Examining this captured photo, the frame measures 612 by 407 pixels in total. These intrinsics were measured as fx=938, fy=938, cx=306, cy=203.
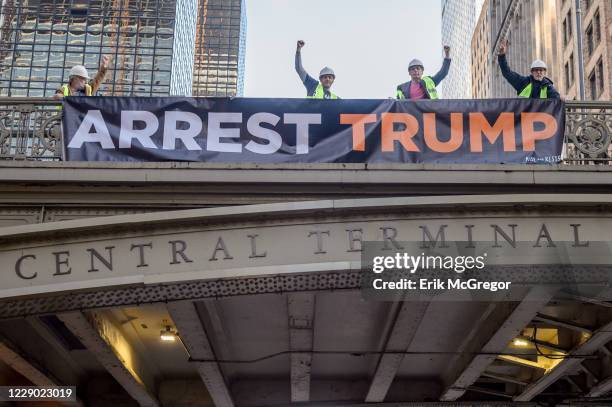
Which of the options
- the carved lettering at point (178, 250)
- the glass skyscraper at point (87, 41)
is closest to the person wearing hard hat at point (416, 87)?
the carved lettering at point (178, 250)

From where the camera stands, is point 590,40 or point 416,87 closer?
point 416,87

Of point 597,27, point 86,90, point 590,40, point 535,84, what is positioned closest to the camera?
point 86,90

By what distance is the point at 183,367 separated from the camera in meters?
19.5

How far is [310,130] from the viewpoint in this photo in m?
12.2

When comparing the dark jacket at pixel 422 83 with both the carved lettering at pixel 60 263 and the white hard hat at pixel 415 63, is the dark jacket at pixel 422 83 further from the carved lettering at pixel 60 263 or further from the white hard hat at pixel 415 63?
the carved lettering at pixel 60 263

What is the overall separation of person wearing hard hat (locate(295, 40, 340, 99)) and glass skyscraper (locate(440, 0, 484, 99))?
419 ft

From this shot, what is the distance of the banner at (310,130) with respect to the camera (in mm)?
12078

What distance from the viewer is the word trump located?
39.7 feet

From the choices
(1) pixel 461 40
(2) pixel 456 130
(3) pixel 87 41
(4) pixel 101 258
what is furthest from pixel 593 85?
(1) pixel 461 40

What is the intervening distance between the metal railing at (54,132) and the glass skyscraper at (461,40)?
130m

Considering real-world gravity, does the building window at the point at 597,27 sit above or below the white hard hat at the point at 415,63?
above

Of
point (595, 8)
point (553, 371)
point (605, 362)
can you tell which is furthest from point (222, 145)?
point (595, 8)

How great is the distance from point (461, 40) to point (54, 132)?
6210 inches

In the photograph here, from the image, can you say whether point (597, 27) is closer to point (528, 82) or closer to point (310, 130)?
point (528, 82)
